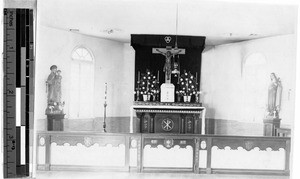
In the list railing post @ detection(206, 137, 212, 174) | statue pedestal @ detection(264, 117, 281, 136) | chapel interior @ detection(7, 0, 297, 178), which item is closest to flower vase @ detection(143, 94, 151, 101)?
chapel interior @ detection(7, 0, 297, 178)

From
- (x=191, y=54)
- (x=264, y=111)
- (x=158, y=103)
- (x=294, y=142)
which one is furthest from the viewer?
(x=158, y=103)

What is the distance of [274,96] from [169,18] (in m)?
1.28

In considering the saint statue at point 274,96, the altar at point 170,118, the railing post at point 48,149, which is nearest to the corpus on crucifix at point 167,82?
the altar at point 170,118

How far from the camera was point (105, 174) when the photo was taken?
10.5 ft

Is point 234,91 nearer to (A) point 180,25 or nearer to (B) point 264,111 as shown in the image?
(B) point 264,111

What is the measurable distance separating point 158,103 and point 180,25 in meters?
1.42

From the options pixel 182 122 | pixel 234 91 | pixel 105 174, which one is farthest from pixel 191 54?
pixel 105 174

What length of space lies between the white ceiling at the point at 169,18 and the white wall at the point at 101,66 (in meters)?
0.13

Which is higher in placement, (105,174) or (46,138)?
(46,138)

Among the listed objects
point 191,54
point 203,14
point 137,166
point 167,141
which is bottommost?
point 137,166

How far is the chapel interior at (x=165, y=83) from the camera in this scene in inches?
120

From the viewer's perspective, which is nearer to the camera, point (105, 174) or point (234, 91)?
point (105, 174)

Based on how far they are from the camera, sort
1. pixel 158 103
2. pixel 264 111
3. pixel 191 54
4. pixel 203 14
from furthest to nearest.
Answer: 1. pixel 158 103
2. pixel 191 54
3. pixel 264 111
4. pixel 203 14

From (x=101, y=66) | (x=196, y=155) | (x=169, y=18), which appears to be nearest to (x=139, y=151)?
(x=196, y=155)
